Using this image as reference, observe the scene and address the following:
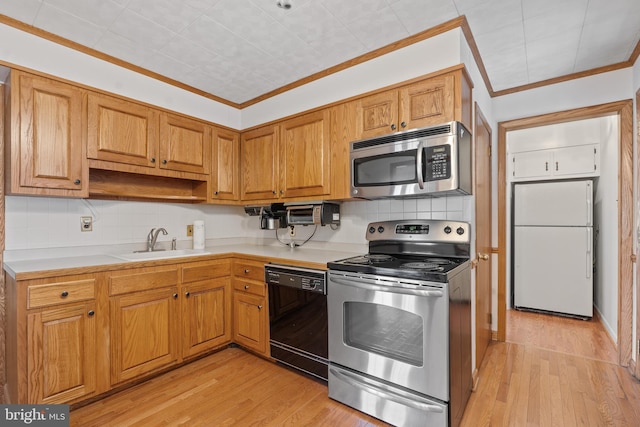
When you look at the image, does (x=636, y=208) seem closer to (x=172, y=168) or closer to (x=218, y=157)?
(x=218, y=157)

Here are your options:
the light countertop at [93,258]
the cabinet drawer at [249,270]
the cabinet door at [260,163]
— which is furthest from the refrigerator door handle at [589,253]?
the cabinet drawer at [249,270]

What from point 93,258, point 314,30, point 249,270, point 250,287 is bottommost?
point 250,287

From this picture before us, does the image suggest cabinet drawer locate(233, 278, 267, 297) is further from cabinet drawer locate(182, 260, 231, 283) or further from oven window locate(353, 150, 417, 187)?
oven window locate(353, 150, 417, 187)

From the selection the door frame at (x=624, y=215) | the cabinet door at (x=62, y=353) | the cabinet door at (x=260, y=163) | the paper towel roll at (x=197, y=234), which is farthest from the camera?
the paper towel roll at (x=197, y=234)

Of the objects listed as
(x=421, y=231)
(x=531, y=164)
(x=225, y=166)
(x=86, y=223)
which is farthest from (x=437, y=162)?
(x=531, y=164)

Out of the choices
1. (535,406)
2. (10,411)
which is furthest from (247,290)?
(535,406)

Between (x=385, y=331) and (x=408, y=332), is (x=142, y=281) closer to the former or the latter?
(x=385, y=331)

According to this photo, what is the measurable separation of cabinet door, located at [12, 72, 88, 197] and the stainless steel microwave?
6.37 ft

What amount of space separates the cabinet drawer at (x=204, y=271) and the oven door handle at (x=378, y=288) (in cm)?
112

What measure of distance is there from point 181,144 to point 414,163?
6.64 feet

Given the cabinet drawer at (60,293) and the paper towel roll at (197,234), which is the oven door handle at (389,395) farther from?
the paper towel roll at (197,234)

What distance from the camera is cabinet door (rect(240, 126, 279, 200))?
9.41 ft

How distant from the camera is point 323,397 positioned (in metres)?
2.02

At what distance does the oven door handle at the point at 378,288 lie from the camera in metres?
1.59
